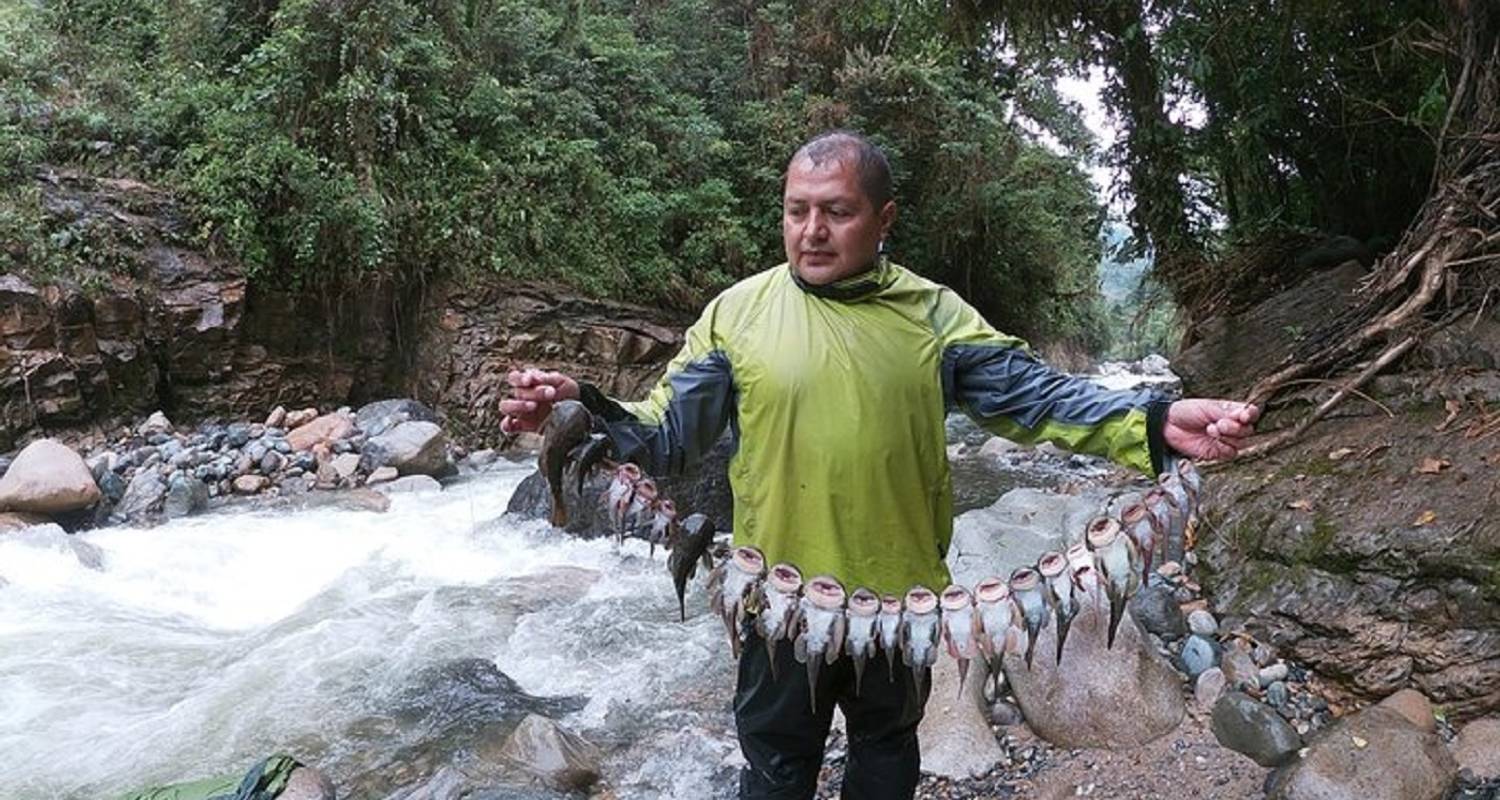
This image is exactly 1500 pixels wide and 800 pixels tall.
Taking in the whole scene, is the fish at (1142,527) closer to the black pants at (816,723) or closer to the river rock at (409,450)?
the black pants at (816,723)

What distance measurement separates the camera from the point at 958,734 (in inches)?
162

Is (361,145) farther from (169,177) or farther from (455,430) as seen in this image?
(455,430)

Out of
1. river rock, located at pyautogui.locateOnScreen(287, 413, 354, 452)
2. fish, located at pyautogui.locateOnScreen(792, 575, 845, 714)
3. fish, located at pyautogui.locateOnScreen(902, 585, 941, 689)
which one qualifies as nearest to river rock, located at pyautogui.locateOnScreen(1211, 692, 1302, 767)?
fish, located at pyautogui.locateOnScreen(902, 585, 941, 689)

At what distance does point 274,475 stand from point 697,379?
9225 millimetres

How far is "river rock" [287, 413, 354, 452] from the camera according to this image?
430 inches

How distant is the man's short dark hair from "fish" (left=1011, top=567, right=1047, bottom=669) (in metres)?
1.01

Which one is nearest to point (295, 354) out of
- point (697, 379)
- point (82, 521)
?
point (82, 521)

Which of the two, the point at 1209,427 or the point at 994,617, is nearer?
the point at 1209,427

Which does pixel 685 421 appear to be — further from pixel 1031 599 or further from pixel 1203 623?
pixel 1203 623

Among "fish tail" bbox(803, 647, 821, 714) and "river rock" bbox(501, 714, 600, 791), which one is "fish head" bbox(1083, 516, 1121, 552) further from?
"river rock" bbox(501, 714, 600, 791)

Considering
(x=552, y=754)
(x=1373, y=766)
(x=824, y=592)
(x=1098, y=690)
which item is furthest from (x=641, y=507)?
(x=1373, y=766)

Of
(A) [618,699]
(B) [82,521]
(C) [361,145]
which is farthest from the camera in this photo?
(C) [361,145]

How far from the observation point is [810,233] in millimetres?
2270

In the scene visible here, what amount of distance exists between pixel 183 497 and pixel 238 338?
11.2 feet
